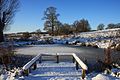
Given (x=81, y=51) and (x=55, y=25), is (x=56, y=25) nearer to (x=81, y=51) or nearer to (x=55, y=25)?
(x=55, y=25)

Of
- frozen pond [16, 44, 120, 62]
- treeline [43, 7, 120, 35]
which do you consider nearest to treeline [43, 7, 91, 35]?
treeline [43, 7, 120, 35]

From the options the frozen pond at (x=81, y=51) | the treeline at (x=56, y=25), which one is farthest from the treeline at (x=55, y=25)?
the frozen pond at (x=81, y=51)

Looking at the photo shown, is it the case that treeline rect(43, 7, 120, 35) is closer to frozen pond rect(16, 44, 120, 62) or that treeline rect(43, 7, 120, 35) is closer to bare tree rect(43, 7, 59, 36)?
bare tree rect(43, 7, 59, 36)

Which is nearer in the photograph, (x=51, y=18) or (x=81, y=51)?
(x=81, y=51)

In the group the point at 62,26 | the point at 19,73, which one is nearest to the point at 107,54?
the point at 19,73

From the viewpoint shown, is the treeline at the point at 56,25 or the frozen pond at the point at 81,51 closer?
the frozen pond at the point at 81,51

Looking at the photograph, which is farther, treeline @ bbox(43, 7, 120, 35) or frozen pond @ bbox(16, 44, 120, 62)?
treeline @ bbox(43, 7, 120, 35)

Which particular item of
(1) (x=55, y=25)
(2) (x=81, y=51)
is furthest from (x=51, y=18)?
(2) (x=81, y=51)

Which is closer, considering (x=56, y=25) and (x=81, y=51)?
(x=81, y=51)

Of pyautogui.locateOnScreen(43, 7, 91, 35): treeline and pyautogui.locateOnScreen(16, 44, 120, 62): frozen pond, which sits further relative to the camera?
pyautogui.locateOnScreen(43, 7, 91, 35): treeline

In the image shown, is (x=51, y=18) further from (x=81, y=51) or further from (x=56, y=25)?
(x=81, y=51)

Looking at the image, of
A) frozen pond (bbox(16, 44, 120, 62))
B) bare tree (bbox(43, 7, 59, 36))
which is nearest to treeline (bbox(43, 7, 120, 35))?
bare tree (bbox(43, 7, 59, 36))

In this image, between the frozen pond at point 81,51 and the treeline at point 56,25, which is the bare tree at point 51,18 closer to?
the treeline at point 56,25

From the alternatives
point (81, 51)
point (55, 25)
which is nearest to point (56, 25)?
point (55, 25)
